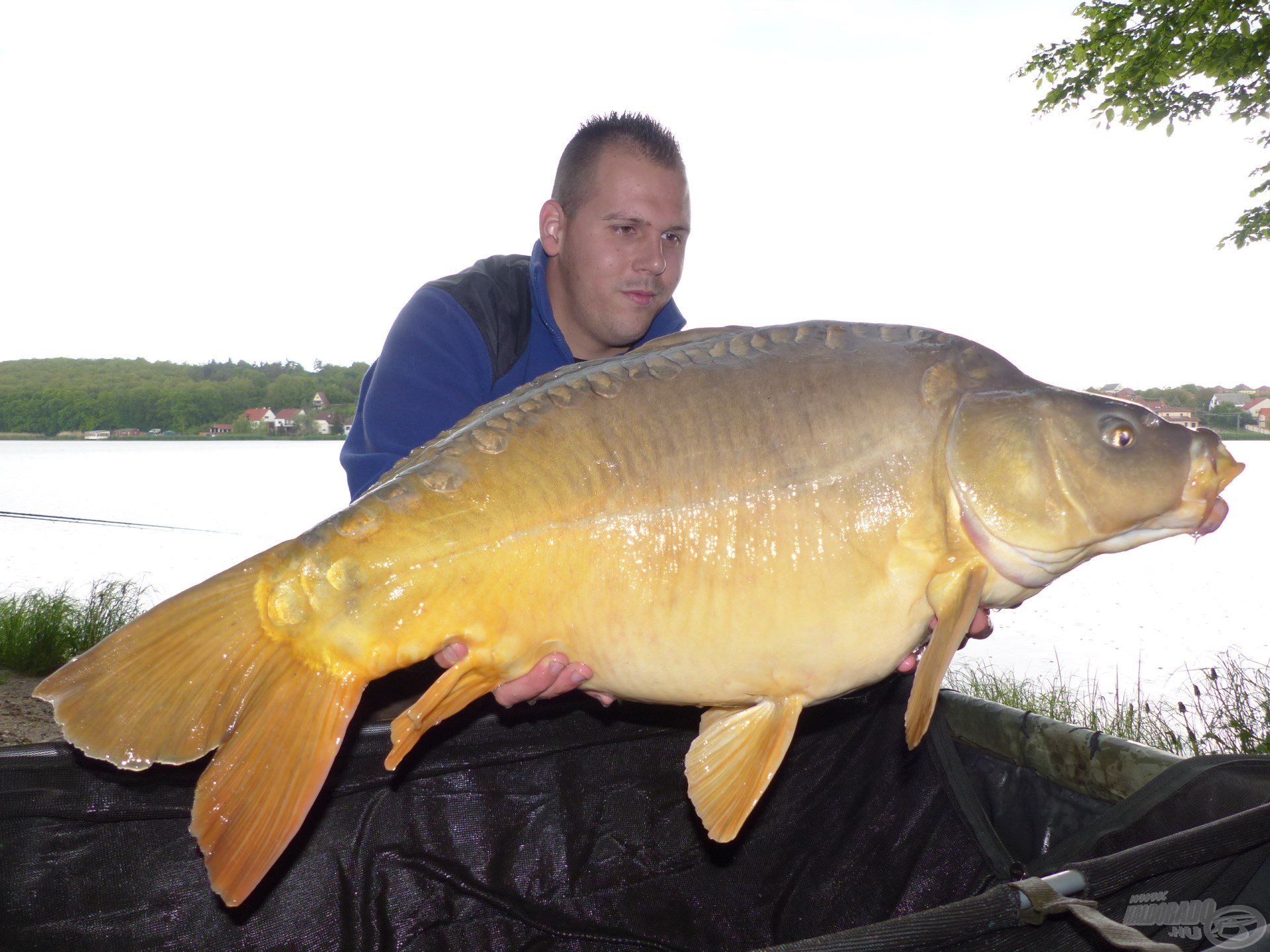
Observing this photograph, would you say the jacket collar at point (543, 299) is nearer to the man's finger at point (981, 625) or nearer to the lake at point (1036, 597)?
the man's finger at point (981, 625)

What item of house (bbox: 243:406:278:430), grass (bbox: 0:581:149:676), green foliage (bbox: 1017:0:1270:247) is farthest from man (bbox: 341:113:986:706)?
house (bbox: 243:406:278:430)

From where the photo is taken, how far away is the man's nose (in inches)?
77.1

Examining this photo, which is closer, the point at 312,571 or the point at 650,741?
the point at 312,571

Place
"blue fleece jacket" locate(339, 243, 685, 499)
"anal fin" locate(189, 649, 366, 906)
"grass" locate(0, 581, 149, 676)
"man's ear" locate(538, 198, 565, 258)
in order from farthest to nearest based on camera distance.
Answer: "grass" locate(0, 581, 149, 676) → "man's ear" locate(538, 198, 565, 258) → "blue fleece jacket" locate(339, 243, 685, 499) → "anal fin" locate(189, 649, 366, 906)

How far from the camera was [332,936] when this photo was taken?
148 cm

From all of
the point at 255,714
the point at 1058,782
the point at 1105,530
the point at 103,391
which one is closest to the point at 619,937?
the point at 1058,782

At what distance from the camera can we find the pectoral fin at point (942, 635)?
103 cm

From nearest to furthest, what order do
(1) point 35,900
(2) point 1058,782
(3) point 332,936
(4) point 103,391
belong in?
(1) point 35,900
(3) point 332,936
(2) point 1058,782
(4) point 103,391

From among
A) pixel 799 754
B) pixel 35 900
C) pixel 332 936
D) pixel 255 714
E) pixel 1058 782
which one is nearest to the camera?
pixel 255 714

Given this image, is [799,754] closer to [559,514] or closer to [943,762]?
[943,762]

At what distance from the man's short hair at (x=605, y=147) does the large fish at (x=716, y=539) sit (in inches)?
37.1

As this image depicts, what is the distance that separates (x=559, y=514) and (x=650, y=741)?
0.74 m

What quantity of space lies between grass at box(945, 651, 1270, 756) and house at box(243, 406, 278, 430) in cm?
2109

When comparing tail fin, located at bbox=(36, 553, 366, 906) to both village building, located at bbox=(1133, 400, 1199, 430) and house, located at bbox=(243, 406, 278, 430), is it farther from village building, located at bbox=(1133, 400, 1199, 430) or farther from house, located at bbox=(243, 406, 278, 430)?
house, located at bbox=(243, 406, 278, 430)
